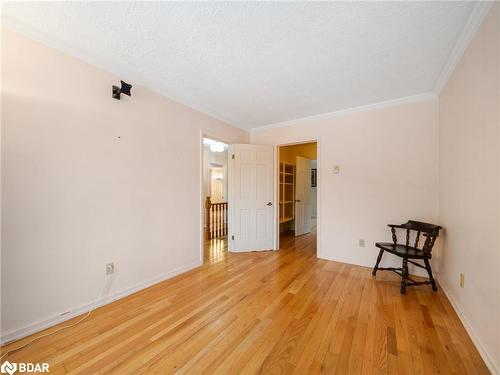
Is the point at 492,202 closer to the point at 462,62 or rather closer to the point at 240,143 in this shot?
the point at 462,62

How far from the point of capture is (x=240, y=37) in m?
1.71

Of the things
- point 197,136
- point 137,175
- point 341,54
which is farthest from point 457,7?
point 137,175

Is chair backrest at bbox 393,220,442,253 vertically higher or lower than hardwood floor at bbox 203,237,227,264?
higher

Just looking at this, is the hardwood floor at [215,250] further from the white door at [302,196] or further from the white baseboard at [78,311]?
the white door at [302,196]

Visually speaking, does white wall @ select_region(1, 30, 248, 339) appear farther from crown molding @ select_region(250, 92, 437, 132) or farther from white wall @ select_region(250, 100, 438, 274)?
white wall @ select_region(250, 100, 438, 274)

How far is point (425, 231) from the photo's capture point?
2490mm

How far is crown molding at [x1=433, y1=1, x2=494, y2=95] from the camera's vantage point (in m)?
1.40

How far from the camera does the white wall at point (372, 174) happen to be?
2719 millimetres

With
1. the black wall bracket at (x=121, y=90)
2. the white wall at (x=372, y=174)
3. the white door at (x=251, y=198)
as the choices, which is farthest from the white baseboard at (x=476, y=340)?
the black wall bracket at (x=121, y=90)

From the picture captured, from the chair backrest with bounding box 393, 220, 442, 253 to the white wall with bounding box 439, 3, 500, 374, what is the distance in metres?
0.13

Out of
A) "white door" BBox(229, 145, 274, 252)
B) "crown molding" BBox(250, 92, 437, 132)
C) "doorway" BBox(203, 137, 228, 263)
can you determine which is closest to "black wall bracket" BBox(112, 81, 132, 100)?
"doorway" BBox(203, 137, 228, 263)

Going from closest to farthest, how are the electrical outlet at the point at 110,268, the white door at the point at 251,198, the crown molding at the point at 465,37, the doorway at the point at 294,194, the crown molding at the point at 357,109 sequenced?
1. the crown molding at the point at 465,37
2. the electrical outlet at the point at 110,268
3. the crown molding at the point at 357,109
4. the white door at the point at 251,198
5. the doorway at the point at 294,194

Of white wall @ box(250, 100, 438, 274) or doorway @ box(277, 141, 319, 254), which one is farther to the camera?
doorway @ box(277, 141, 319, 254)

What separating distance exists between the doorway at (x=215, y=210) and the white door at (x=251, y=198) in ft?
1.39
